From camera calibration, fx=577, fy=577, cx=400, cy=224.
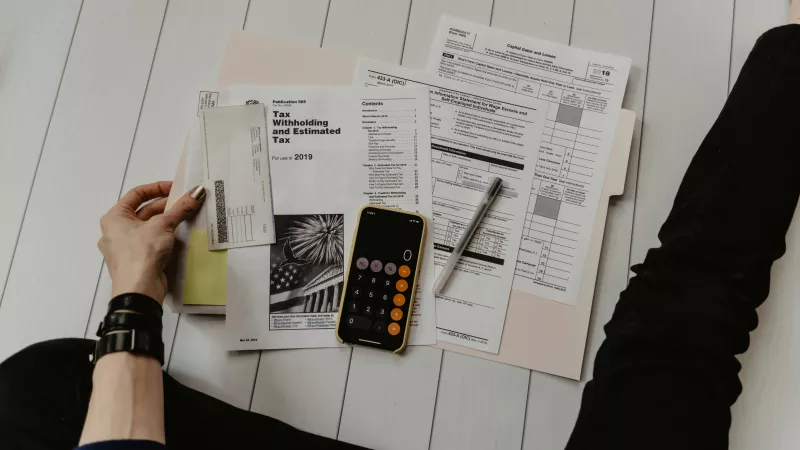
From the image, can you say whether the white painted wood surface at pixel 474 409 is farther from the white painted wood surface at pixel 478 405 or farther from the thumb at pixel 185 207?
the thumb at pixel 185 207

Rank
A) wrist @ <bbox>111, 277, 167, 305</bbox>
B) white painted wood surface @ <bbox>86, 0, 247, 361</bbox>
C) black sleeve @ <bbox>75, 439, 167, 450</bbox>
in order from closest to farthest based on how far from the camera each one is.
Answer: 1. black sleeve @ <bbox>75, 439, 167, 450</bbox>
2. wrist @ <bbox>111, 277, 167, 305</bbox>
3. white painted wood surface @ <bbox>86, 0, 247, 361</bbox>

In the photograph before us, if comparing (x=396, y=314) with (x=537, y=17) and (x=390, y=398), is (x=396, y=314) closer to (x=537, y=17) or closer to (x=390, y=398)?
(x=390, y=398)

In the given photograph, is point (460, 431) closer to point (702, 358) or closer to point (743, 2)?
point (702, 358)

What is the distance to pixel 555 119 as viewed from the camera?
0.69m

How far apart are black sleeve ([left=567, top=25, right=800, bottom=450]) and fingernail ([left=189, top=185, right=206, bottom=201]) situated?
0.46 meters

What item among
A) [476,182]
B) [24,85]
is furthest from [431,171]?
[24,85]

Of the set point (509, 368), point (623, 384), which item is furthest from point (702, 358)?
point (509, 368)

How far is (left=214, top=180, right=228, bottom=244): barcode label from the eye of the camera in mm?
660

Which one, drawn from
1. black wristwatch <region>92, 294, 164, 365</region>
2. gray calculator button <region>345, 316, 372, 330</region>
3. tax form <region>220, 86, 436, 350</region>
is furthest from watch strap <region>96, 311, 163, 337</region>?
gray calculator button <region>345, 316, 372, 330</region>

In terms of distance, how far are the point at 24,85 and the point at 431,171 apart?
52cm

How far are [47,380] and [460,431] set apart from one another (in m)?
0.44

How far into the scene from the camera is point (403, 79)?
70 cm

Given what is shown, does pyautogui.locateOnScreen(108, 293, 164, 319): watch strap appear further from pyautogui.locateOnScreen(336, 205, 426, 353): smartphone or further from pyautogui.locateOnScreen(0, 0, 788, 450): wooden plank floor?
pyautogui.locateOnScreen(336, 205, 426, 353): smartphone

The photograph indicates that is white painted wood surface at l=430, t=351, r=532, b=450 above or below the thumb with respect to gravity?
below
